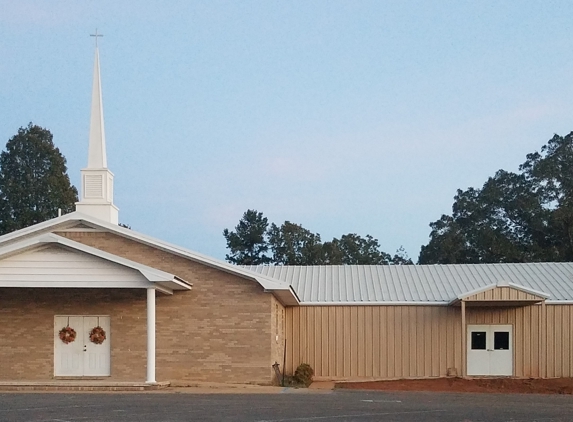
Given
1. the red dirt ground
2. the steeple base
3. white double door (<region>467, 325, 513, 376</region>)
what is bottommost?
the red dirt ground

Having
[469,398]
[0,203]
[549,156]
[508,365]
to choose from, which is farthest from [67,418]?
[549,156]

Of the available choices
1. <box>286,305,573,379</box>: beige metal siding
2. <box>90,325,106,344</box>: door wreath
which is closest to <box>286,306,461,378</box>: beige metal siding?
<box>286,305,573,379</box>: beige metal siding

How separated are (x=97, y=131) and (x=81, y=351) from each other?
7.22 m

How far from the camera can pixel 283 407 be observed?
61.7ft

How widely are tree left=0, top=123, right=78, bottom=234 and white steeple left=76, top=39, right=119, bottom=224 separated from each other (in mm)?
28135

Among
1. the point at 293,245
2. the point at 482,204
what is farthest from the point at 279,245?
the point at 482,204

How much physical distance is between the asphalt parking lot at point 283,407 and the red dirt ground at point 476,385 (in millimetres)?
2794

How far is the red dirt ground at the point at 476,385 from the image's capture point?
26.4m

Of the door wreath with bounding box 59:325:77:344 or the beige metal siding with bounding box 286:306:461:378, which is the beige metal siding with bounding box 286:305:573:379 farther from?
the door wreath with bounding box 59:325:77:344

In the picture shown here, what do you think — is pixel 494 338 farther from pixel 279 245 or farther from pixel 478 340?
pixel 279 245

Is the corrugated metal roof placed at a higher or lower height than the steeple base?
lower

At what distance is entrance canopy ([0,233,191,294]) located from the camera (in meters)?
24.4

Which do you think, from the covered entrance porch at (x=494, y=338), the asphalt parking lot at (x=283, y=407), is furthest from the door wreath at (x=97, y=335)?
the covered entrance porch at (x=494, y=338)

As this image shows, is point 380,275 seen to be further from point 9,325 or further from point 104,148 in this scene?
point 9,325
